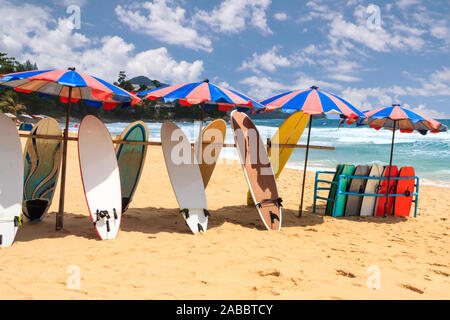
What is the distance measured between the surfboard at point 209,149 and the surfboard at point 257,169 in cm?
52

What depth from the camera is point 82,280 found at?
3236 millimetres

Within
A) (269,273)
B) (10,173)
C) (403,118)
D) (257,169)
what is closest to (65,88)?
(10,173)

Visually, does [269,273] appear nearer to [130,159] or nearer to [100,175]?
[100,175]

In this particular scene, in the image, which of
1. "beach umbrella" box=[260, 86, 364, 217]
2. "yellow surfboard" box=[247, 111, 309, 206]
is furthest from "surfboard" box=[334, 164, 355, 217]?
"beach umbrella" box=[260, 86, 364, 217]

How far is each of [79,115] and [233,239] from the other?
77.4m

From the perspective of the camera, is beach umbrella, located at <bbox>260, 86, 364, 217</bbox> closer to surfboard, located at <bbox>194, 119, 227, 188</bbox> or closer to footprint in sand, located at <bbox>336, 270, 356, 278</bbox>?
surfboard, located at <bbox>194, 119, 227, 188</bbox>

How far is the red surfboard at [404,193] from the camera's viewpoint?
7000 mm

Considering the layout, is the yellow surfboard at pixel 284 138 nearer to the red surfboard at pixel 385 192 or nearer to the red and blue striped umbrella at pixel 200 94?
the red and blue striped umbrella at pixel 200 94

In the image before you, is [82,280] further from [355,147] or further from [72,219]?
[355,147]

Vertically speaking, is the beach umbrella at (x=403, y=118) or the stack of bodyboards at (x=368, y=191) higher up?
the beach umbrella at (x=403, y=118)

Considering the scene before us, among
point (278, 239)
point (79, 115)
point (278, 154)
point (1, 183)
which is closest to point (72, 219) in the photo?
point (1, 183)

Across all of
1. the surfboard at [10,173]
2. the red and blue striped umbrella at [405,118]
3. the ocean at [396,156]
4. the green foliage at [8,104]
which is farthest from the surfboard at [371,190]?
the green foliage at [8,104]

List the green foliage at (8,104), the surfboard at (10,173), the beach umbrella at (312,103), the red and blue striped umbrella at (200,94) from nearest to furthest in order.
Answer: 1. the surfboard at (10,173)
2. the red and blue striped umbrella at (200,94)
3. the beach umbrella at (312,103)
4. the green foliage at (8,104)

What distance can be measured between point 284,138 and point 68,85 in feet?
14.3
